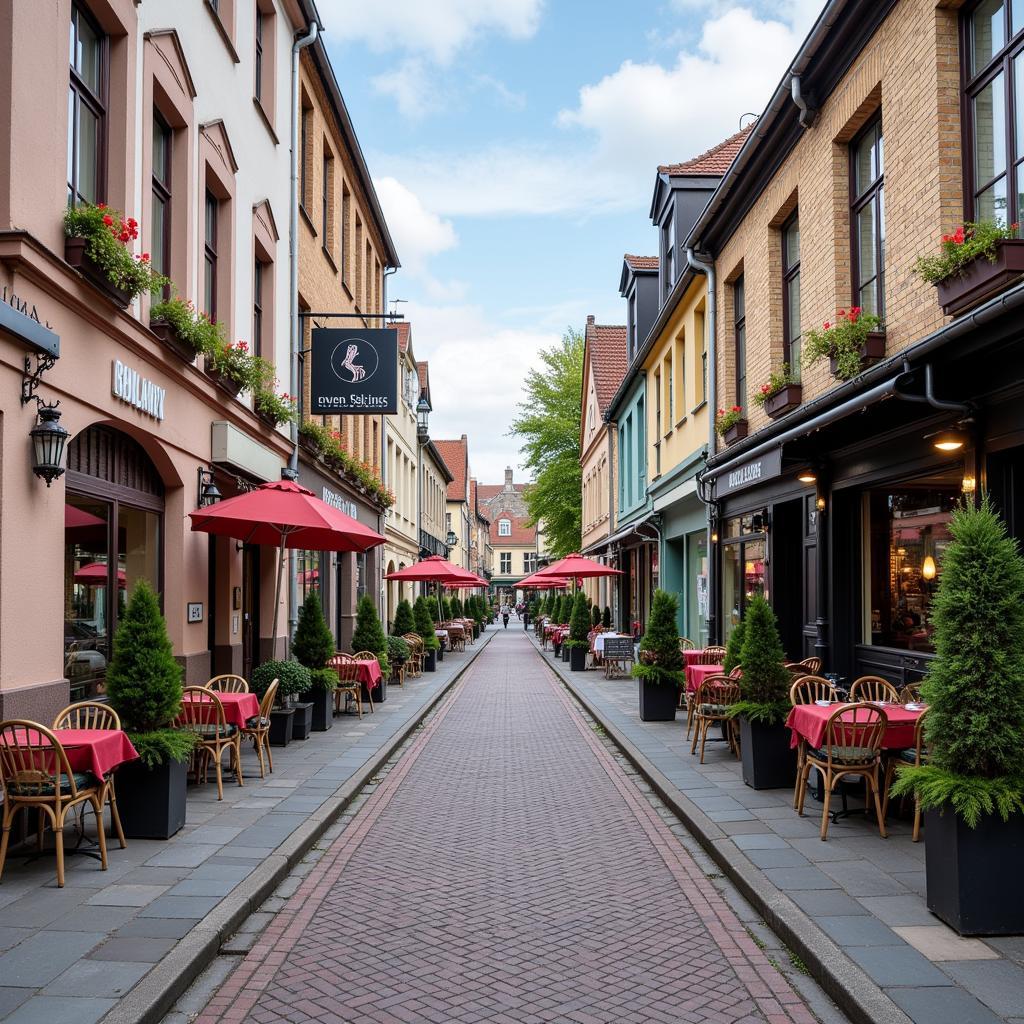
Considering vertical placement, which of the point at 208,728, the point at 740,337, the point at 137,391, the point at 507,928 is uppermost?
the point at 740,337

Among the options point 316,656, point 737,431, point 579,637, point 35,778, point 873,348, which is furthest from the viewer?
point 579,637

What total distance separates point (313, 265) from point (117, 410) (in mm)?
10228

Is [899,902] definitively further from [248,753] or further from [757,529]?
[757,529]

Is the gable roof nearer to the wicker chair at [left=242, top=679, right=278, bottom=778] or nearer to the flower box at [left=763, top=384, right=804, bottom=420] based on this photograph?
the flower box at [left=763, top=384, right=804, bottom=420]

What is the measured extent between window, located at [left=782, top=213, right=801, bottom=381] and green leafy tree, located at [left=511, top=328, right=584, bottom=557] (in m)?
29.7

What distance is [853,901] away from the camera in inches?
220

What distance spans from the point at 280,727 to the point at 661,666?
510 cm

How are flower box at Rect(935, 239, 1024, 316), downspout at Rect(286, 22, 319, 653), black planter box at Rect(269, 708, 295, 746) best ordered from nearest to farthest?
flower box at Rect(935, 239, 1024, 316) → black planter box at Rect(269, 708, 295, 746) → downspout at Rect(286, 22, 319, 653)

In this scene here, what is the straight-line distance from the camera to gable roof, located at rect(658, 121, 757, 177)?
20.0 meters

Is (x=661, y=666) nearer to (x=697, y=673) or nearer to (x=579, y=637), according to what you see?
(x=697, y=673)

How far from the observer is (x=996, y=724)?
5301 millimetres

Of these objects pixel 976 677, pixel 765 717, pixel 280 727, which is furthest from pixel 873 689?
pixel 280 727

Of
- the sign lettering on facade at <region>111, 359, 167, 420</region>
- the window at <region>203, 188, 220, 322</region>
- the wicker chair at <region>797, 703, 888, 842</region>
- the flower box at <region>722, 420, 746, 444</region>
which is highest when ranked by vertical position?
the window at <region>203, 188, 220, 322</region>

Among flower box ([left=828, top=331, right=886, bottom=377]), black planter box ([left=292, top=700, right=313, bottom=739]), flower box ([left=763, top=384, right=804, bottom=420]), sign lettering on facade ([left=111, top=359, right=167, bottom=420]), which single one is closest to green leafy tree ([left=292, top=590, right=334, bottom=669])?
black planter box ([left=292, top=700, right=313, bottom=739])
